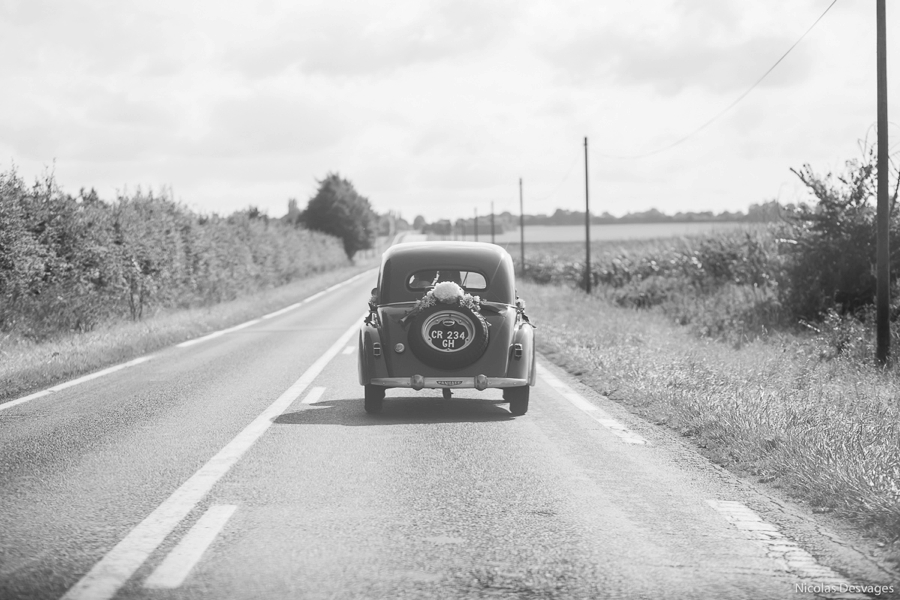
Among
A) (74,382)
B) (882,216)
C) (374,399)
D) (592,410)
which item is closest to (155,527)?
(374,399)

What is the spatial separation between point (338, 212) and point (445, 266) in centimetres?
7759

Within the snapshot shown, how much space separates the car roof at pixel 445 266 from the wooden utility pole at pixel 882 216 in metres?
6.71

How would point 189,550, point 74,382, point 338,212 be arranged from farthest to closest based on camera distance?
point 338,212 < point 74,382 < point 189,550

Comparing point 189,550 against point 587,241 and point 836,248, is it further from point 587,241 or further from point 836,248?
point 587,241

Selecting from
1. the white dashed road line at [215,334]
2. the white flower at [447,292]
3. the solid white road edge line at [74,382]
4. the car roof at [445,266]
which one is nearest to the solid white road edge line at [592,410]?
the car roof at [445,266]

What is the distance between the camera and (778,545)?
501 centimetres

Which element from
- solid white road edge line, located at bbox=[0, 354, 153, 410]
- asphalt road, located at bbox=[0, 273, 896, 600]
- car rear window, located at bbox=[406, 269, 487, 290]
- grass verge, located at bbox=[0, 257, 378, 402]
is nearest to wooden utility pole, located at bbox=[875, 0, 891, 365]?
asphalt road, located at bbox=[0, 273, 896, 600]

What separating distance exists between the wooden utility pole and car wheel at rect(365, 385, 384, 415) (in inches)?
331

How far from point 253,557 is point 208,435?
3885 mm

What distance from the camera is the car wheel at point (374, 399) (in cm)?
979

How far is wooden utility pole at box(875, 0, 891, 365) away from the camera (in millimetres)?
14062

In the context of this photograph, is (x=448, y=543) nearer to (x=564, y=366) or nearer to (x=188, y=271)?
(x=564, y=366)

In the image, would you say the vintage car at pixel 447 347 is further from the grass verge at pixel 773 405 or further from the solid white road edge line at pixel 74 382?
the solid white road edge line at pixel 74 382

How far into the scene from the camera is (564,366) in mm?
14773
